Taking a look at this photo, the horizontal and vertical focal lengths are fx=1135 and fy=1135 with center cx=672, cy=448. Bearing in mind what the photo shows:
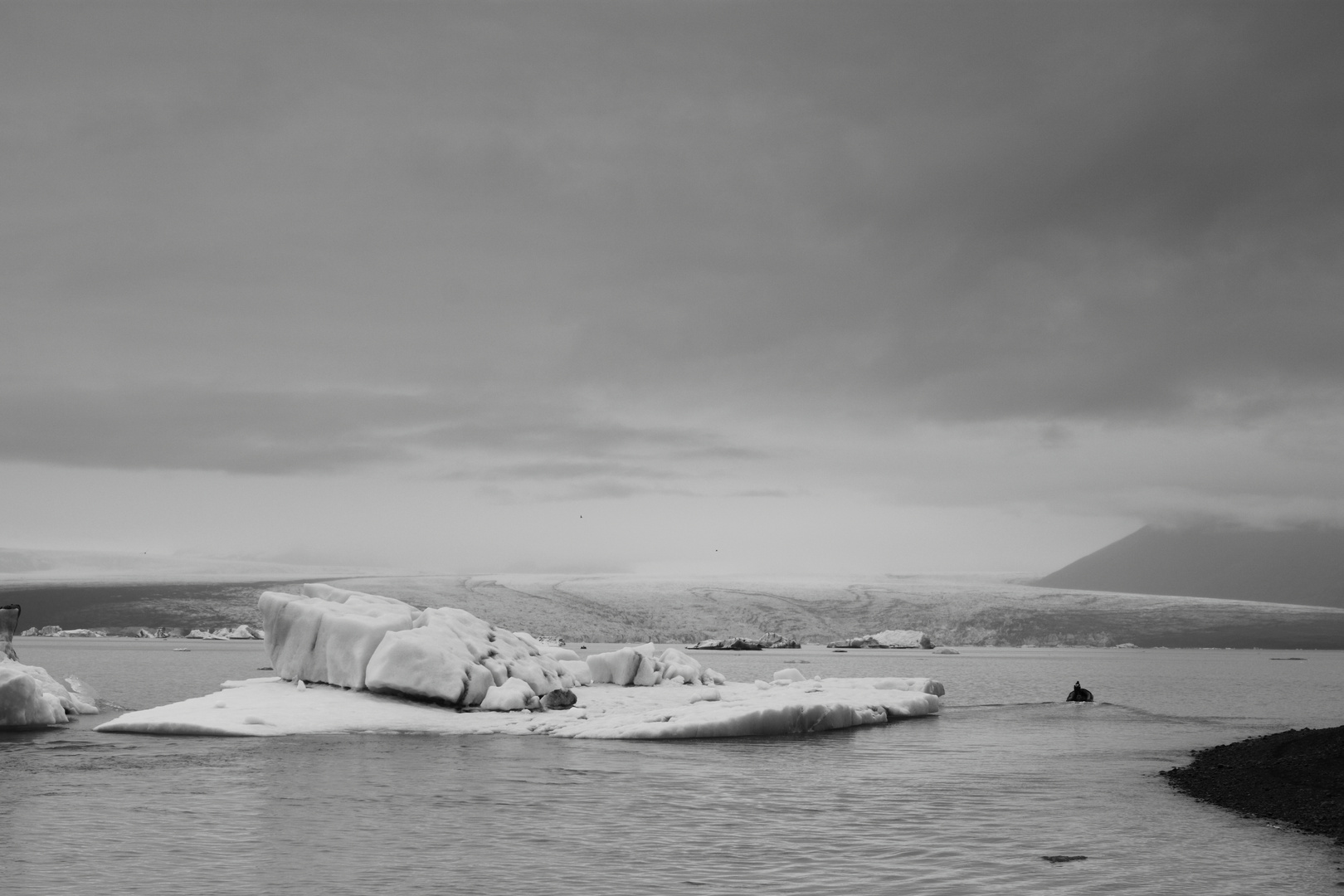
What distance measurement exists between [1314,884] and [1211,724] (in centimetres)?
2534

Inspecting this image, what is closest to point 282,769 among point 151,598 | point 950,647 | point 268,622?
point 268,622

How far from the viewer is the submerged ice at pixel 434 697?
28.9 meters

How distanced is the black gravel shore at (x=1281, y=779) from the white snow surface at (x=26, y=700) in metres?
26.9

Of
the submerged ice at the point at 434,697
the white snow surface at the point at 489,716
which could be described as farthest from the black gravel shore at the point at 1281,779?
the submerged ice at the point at 434,697

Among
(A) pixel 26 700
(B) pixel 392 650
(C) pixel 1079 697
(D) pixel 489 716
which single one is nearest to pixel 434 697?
(D) pixel 489 716

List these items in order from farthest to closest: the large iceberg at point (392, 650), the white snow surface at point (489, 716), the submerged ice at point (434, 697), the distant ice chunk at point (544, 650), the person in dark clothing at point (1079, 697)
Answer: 1. the person in dark clothing at point (1079, 697)
2. the distant ice chunk at point (544, 650)
3. the large iceberg at point (392, 650)
4. the submerged ice at point (434, 697)
5. the white snow surface at point (489, 716)

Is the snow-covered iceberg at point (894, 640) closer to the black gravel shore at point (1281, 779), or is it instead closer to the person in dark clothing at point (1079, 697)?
the person in dark clothing at point (1079, 697)

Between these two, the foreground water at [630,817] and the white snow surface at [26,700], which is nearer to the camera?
the foreground water at [630,817]

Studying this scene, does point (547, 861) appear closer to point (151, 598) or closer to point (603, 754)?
point (603, 754)

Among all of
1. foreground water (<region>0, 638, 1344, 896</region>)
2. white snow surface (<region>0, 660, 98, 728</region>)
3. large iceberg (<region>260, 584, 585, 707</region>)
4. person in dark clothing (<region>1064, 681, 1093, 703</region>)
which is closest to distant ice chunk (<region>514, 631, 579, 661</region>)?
large iceberg (<region>260, 584, 585, 707</region>)

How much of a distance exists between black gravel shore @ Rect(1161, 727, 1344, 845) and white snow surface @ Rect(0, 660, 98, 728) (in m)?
Answer: 26.9

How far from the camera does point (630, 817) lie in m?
17.2

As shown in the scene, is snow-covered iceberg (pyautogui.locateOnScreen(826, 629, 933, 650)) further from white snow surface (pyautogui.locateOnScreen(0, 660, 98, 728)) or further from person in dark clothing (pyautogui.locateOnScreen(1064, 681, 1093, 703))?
white snow surface (pyautogui.locateOnScreen(0, 660, 98, 728))

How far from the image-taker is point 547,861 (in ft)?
46.5
